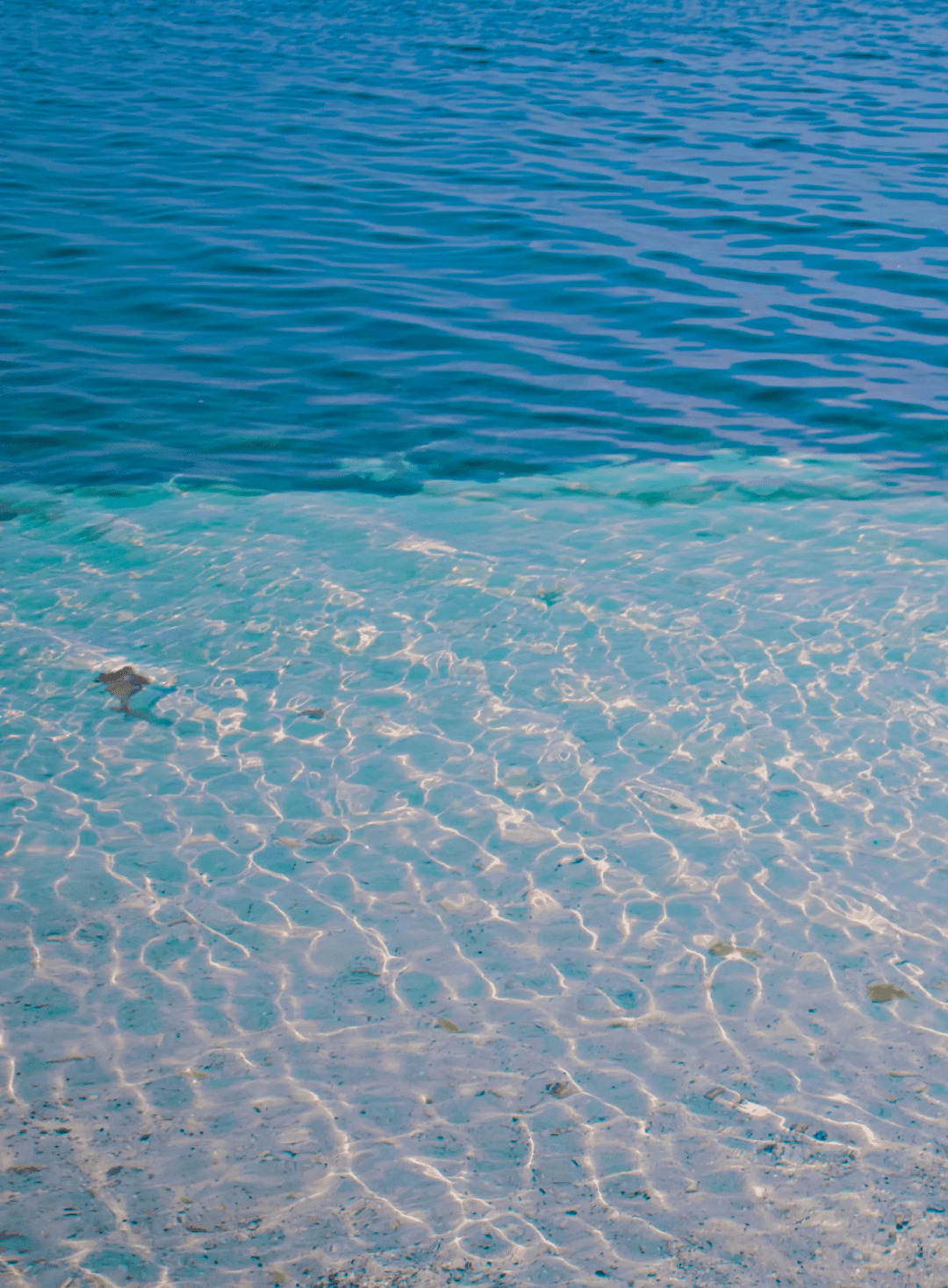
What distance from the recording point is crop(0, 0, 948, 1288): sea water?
10.3ft

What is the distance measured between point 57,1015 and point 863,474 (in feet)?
17.4

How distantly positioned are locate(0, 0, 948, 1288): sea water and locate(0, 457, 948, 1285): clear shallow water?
2 centimetres

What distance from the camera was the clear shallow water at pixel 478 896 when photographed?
10.0 feet

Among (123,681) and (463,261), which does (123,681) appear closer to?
(123,681)

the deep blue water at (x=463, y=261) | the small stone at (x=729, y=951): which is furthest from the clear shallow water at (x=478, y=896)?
the deep blue water at (x=463, y=261)

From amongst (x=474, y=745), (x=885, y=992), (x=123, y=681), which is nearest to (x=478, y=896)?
(x=474, y=745)

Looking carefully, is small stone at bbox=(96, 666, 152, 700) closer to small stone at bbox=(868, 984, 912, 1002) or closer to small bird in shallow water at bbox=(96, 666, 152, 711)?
small bird in shallow water at bbox=(96, 666, 152, 711)

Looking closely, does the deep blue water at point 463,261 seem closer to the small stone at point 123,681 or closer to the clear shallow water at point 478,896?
the clear shallow water at point 478,896

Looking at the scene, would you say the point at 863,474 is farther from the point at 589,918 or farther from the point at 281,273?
the point at 281,273

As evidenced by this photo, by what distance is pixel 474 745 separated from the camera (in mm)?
4785

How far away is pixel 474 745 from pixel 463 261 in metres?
6.38

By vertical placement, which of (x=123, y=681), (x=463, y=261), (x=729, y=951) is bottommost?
(x=729, y=951)

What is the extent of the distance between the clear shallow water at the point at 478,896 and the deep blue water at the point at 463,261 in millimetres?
1177

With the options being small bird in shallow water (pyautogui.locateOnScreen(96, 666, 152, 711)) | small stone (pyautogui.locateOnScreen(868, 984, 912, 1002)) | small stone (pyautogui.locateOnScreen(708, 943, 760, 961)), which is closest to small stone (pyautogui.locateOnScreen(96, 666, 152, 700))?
small bird in shallow water (pyautogui.locateOnScreen(96, 666, 152, 711))
